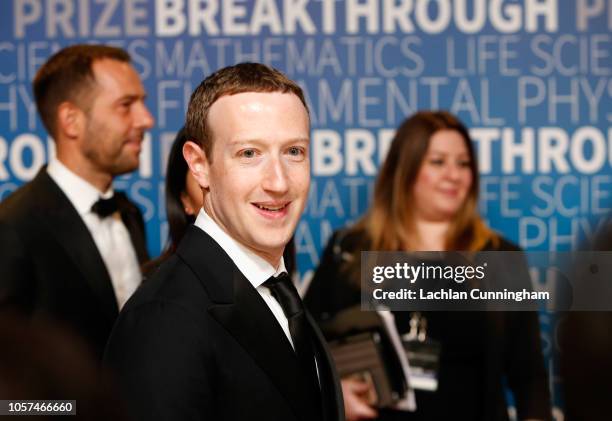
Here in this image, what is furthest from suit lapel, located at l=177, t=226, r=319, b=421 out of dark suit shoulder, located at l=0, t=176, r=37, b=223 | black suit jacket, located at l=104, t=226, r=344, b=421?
dark suit shoulder, located at l=0, t=176, r=37, b=223

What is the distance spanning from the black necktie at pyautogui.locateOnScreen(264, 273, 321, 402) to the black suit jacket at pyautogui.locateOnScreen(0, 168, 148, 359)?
121 centimetres

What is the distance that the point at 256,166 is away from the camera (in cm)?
177

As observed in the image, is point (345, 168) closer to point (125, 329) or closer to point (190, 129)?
point (190, 129)

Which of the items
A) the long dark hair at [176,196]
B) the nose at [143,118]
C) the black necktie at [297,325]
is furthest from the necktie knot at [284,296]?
the nose at [143,118]

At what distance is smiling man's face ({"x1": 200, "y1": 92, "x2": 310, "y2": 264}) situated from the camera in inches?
68.3

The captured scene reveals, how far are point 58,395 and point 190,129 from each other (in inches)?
47.7

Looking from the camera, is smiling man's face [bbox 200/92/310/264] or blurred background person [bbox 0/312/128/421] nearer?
blurred background person [bbox 0/312/128/421]

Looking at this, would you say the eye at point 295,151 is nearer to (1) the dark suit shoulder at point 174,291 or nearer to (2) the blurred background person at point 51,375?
(1) the dark suit shoulder at point 174,291

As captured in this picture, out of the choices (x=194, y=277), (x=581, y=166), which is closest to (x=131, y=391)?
(x=194, y=277)

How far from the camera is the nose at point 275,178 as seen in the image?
5.76 ft

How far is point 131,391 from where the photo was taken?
1.54 meters

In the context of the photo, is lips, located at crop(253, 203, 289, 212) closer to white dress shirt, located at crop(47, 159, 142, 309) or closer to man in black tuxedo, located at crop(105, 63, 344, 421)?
man in black tuxedo, located at crop(105, 63, 344, 421)

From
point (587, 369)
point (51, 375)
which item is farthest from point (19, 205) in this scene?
point (51, 375)

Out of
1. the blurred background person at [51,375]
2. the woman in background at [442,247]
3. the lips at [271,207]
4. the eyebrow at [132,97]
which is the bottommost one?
the woman in background at [442,247]
